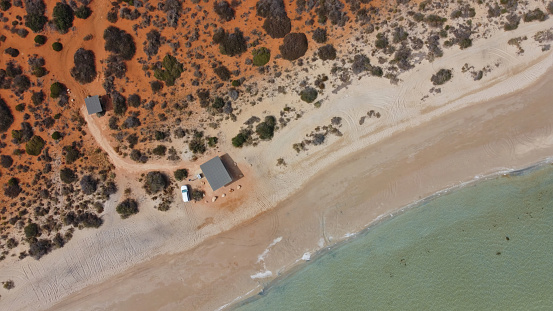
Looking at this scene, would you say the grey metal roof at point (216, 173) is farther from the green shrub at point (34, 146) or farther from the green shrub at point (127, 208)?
the green shrub at point (34, 146)

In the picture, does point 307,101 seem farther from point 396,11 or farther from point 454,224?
point 454,224

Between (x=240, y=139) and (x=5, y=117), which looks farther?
(x=5, y=117)

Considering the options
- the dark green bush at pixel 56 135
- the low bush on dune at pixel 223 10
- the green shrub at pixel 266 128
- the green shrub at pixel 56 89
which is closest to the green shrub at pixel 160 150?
the green shrub at pixel 266 128

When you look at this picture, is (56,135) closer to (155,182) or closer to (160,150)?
(160,150)

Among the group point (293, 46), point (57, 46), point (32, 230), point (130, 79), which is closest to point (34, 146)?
point (32, 230)

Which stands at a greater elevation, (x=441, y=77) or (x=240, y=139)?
(x=240, y=139)

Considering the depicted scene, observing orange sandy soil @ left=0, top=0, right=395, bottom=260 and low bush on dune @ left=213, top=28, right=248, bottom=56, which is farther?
orange sandy soil @ left=0, top=0, right=395, bottom=260

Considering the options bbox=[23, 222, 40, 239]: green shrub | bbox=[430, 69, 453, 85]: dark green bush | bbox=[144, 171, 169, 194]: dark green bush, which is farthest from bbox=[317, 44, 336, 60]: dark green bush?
bbox=[23, 222, 40, 239]: green shrub

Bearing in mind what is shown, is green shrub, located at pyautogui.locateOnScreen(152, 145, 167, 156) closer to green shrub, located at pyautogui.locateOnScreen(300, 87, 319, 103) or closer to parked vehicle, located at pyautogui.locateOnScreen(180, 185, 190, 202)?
parked vehicle, located at pyautogui.locateOnScreen(180, 185, 190, 202)
